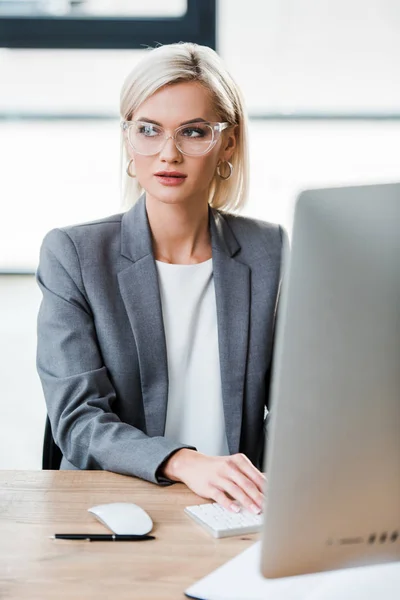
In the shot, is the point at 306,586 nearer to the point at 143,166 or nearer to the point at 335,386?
the point at 335,386

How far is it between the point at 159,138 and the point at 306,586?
3.35 ft

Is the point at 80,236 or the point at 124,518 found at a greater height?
the point at 80,236

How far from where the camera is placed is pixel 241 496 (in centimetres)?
124

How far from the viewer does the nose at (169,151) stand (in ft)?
5.54

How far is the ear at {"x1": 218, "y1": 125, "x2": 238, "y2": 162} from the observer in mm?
1897

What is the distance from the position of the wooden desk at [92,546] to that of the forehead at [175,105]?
2.48 feet

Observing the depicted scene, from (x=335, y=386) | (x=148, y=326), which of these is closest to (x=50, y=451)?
(x=148, y=326)

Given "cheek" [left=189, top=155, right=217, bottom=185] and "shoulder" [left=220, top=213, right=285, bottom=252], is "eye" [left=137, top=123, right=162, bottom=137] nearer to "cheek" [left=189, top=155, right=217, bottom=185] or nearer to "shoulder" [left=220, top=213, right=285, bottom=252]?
"cheek" [left=189, top=155, right=217, bottom=185]

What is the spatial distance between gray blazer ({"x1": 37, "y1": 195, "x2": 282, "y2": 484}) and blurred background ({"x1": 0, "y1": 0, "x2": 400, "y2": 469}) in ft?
3.90

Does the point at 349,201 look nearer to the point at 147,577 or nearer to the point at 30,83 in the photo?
the point at 147,577

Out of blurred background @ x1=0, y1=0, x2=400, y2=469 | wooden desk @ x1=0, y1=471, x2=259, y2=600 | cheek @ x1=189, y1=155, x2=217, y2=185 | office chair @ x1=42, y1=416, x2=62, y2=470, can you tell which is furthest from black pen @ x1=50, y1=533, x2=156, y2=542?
blurred background @ x1=0, y1=0, x2=400, y2=469

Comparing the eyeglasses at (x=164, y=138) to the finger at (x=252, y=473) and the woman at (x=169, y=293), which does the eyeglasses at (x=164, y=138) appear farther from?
the finger at (x=252, y=473)

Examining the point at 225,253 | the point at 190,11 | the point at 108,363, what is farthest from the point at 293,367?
the point at 190,11

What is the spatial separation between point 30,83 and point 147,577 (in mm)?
2323
